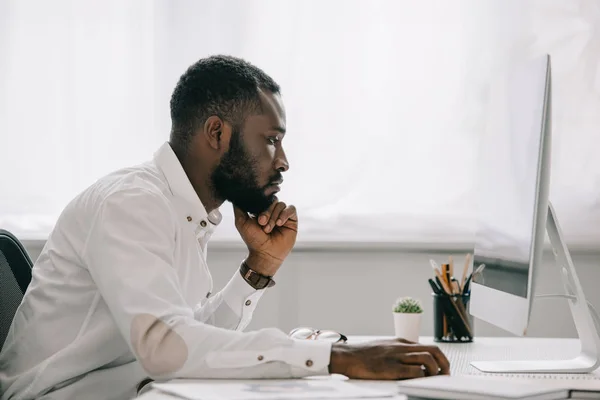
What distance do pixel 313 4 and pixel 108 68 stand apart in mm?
657

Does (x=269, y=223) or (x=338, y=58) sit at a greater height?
(x=338, y=58)

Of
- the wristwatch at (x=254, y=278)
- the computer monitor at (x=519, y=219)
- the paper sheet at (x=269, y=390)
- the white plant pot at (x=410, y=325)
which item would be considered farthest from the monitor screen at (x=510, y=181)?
the wristwatch at (x=254, y=278)

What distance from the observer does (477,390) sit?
0.86 metres

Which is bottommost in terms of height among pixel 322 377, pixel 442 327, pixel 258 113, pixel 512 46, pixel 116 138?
pixel 442 327

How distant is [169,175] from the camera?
142cm

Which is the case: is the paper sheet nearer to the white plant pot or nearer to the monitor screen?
the monitor screen

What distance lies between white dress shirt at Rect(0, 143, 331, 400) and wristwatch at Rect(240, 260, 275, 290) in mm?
194

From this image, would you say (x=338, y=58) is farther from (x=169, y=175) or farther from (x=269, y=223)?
(x=169, y=175)

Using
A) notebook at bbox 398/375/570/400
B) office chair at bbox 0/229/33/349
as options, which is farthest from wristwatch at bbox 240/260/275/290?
notebook at bbox 398/375/570/400

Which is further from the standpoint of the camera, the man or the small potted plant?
the small potted plant

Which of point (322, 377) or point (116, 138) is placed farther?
point (116, 138)

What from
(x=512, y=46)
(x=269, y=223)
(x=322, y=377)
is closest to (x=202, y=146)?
(x=269, y=223)

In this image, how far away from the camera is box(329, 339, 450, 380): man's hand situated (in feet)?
3.36

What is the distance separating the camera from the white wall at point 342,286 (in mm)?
2381
